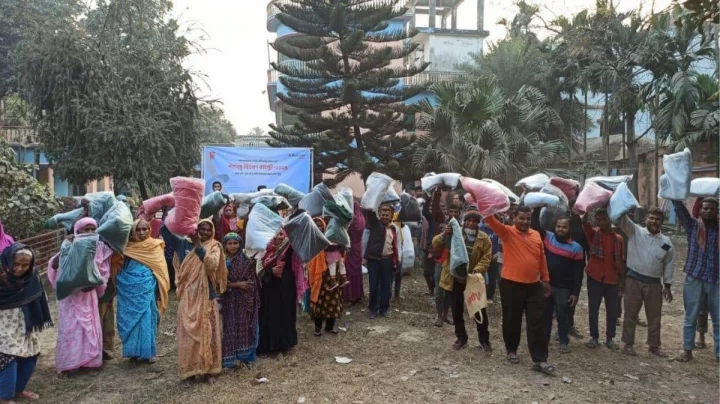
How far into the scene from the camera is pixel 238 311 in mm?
4555

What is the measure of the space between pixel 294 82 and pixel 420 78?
9564 mm

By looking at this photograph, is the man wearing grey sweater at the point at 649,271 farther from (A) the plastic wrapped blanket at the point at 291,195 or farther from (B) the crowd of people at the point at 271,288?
(A) the plastic wrapped blanket at the point at 291,195

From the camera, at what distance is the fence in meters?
7.62

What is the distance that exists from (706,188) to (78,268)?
513cm

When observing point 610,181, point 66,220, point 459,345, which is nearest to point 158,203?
point 66,220

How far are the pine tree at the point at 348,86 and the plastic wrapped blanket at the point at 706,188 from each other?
8.72 m

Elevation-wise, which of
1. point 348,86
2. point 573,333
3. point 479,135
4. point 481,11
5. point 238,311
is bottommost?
point 573,333

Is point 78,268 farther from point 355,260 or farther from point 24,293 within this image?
point 355,260

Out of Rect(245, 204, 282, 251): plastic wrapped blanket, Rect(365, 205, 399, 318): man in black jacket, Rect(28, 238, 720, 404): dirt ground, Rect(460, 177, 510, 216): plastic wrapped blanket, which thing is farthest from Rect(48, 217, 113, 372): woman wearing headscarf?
Rect(460, 177, 510, 216): plastic wrapped blanket

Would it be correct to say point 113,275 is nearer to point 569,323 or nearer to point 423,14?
point 569,323

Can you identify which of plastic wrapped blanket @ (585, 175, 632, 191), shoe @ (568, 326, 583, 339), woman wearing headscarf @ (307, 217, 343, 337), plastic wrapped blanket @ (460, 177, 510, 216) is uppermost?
plastic wrapped blanket @ (585, 175, 632, 191)

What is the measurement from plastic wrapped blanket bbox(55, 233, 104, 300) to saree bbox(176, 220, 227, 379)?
0.75m

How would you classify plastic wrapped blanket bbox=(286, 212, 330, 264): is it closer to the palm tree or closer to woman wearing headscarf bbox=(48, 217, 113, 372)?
woman wearing headscarf bbox=(48, 217, 113, 372)

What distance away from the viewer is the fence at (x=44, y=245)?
762 centimetres
